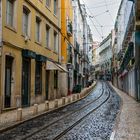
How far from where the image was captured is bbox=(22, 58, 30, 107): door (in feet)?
87.5

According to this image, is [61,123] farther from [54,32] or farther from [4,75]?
[54,32]

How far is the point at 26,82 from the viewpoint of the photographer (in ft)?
90.5

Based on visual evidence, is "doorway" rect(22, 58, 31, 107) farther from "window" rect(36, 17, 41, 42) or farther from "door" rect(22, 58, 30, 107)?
"window" rect(36, 17, 41, 42)

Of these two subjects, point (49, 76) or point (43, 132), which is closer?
point (43, 132)

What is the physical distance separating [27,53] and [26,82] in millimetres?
2299

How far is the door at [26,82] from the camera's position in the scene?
2668 centimetres

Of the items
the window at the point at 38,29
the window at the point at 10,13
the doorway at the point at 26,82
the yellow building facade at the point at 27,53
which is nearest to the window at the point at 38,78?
the yellow building facade at the point at 27,53

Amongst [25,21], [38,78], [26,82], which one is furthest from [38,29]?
[26,82]

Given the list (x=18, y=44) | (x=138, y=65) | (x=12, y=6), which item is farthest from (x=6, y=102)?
(x=138, y=65)

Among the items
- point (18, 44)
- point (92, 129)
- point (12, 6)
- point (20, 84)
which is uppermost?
point (12, 6)

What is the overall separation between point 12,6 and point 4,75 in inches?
182

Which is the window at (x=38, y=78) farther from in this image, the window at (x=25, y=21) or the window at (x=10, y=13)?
the window at (x=10, y=13)

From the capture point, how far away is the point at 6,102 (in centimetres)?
2303

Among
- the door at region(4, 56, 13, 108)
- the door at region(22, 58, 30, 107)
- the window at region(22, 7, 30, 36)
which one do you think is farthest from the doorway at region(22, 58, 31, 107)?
the door at region(4, 56, 13, 108)
